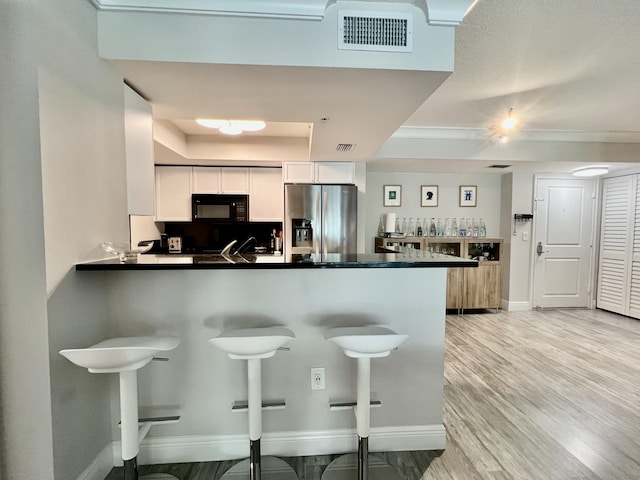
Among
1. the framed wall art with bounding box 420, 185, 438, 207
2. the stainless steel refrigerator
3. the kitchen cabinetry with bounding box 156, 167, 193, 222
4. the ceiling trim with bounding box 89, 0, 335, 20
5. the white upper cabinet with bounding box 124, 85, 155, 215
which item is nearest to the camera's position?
the ceiling trim with bounding box 89, 0, 335, 20

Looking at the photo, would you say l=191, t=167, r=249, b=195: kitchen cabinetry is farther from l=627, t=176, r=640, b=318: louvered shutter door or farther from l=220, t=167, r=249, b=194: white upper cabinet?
l=627, t=176, r=640, b=318: louvered shutter door

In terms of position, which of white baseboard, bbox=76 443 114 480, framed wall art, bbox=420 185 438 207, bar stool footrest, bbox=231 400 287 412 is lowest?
white baseboard, bbox=76 443 114 480

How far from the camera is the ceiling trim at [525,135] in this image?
11.7ft

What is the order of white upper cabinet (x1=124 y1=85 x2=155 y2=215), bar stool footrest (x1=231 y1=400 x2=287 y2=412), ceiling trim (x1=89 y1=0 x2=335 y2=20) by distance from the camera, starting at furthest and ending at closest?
white upper cabinet (x1=124 y1=85 x2=155 y2=215) < bar stool footrest (x1=231 y1=400 x2=287 y2=412) < ceiling trim (x1=89 y1=0 x2=335 y2=20)

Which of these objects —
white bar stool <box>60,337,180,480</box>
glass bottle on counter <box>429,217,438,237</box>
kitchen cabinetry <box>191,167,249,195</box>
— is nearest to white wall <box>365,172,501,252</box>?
glass bottle on counter <box>429,217,438,237</box>

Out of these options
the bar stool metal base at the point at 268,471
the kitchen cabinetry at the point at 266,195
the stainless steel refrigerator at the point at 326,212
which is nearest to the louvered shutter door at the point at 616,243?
the stainless steel refrigerator at the point at 326,212

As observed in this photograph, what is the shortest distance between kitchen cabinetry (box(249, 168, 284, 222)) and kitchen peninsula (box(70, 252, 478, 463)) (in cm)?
237

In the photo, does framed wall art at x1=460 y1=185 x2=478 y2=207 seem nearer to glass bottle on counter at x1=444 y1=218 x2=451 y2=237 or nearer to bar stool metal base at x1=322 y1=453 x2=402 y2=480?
glass bottle on counter at x1=444 y1=218 x2=451 y2=237

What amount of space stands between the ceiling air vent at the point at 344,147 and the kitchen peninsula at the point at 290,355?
1.61 m

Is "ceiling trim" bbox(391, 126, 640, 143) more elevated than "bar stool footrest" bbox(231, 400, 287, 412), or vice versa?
"ceiling trim" bbox(391, 126, 640, 143)

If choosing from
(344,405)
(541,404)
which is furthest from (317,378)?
(541,404)

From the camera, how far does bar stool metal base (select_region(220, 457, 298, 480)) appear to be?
Result: 1.56 m

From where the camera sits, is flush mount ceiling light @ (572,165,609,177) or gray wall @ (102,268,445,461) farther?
flush mount ceiling light @ (572,165,609,177)

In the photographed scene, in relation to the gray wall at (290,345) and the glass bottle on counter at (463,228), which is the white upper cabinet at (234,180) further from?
the glass bottle on counter at (463,228)
